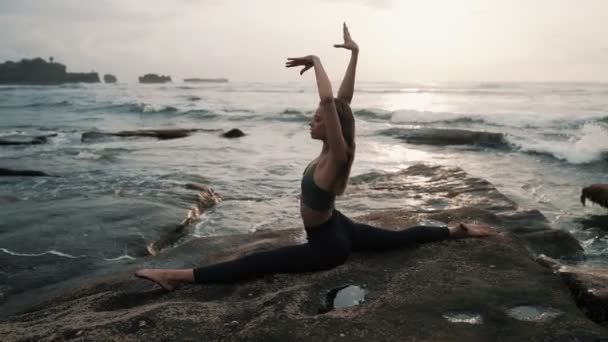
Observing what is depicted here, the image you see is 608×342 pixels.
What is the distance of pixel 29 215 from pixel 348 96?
4.97 meters

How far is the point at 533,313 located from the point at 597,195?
542 cm

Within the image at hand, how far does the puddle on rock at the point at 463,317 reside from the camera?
2928 millimetres

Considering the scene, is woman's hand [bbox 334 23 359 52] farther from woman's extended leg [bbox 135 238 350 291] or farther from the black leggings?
woman's extended leg [bbox 135 238 350 291]

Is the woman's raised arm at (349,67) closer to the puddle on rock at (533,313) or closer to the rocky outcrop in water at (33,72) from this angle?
the puddle on rock at (533,313)

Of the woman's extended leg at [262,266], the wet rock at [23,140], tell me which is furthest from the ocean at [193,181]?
the woman's extended leg at [262,266]

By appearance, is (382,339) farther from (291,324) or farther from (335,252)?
(335,252)

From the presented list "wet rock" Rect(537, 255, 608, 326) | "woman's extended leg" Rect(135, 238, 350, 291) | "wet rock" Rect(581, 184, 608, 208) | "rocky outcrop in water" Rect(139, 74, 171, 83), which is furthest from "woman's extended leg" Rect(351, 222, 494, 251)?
"rocky outcrop in water" Rect(139, 74, 171, 83)

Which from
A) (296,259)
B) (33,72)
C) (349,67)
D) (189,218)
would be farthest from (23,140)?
(33,72)

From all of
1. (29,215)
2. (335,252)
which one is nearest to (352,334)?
(335,252)

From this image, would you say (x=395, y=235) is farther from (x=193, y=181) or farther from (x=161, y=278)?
(x=193, y=181)

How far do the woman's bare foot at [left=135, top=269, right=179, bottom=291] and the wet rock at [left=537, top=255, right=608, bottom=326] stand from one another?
2908mm

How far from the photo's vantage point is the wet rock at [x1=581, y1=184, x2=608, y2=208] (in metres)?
7.29

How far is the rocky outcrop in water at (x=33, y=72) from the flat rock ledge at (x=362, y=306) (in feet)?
434

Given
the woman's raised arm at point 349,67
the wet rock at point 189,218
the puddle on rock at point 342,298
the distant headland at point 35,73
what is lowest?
the wet rock at point 189,218
